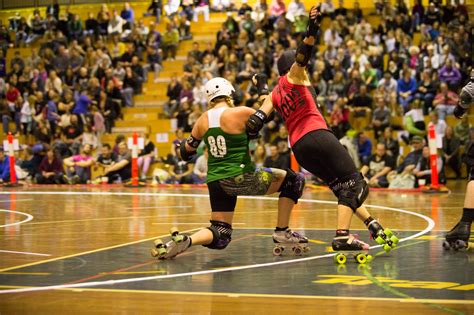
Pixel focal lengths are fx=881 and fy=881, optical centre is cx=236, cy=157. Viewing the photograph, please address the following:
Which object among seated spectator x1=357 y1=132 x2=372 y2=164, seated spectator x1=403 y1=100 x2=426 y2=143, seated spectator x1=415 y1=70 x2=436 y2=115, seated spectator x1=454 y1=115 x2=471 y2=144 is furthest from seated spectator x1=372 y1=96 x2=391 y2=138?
seated spectator x1=454 y1=115 x2=471 y2=144

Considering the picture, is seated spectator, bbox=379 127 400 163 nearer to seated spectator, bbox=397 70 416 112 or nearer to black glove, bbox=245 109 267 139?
seated spectator, bbox=397 70 416 112

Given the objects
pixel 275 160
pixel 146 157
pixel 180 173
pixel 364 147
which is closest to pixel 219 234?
pixel 275 160

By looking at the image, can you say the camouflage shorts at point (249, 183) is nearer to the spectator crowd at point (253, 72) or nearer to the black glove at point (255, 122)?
the black glove at point (255, 122)

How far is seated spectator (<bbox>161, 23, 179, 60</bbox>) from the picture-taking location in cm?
2827

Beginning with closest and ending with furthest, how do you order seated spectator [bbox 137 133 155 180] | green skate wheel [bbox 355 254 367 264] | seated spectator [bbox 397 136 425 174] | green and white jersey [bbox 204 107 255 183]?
green skate wheel [bbox 355 254 367 264] < green and white jersey [bbox 204 107 255 183] < seated spectator [bbox 397 136 425 174] < seated spectator [bbox 137 133 155 180]

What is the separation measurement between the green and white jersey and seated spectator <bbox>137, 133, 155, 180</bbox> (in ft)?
42.5

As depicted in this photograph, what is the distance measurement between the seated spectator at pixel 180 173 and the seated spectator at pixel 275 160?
1.96 metres

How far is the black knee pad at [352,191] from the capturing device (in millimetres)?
8891

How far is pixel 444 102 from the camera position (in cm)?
2125

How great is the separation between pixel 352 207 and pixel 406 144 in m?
12.5

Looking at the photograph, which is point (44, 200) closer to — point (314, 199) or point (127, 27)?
point (314, 199)

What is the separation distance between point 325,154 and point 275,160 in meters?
11.9

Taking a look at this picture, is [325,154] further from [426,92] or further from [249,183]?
[426,92]

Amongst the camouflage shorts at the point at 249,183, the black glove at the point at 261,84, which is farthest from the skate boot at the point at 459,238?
the black glove at the point at 261,84
